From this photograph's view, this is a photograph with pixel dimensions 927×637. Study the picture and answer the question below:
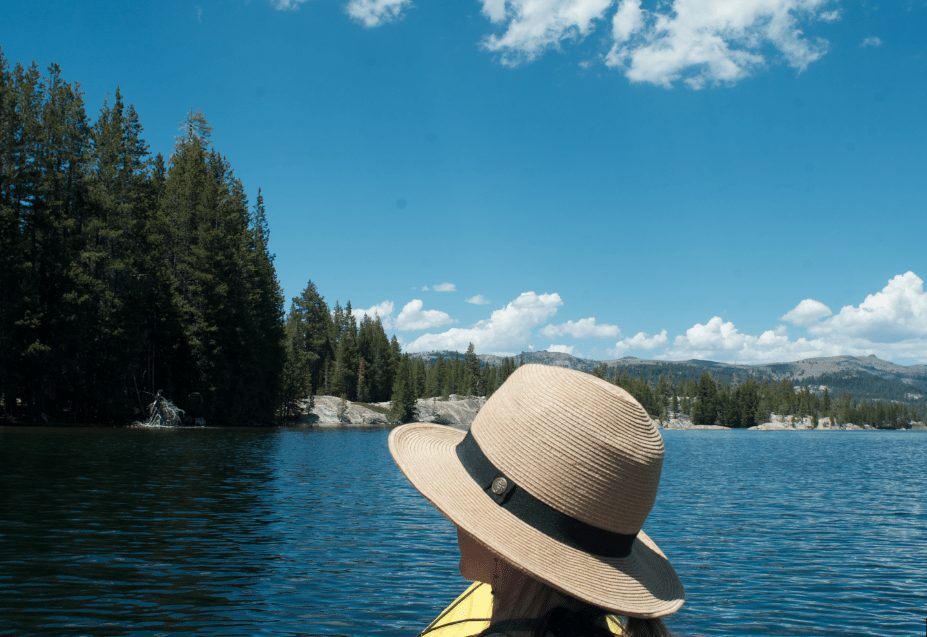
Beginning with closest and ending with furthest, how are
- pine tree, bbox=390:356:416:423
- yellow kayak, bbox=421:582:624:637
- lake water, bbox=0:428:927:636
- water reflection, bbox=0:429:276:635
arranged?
yellow kayak, bbox=421:582:624:637 → water reflection, bbox=0:429:276:635 → lake water, bbox=0:428:927:636 → pine tree, bbox=390:356:416:423

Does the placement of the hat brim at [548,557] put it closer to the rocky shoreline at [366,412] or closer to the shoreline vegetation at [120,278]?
the shoreline vegetation at [120,278]

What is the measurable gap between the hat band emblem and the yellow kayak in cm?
34

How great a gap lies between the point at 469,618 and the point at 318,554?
47.3 feet

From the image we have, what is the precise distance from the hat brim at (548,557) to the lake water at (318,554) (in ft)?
30.7

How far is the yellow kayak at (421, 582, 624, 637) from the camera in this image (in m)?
2.55

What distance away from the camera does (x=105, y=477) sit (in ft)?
84.0

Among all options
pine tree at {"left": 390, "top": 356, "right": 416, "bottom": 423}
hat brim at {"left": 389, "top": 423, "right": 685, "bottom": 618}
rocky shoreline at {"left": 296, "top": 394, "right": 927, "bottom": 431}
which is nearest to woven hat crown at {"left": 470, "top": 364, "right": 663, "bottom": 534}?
hat brim at {"left": 389, "top": 423, "right": 685, "bottom": 618}

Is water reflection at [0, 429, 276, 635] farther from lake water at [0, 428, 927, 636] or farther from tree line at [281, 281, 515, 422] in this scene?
tree line at [281, 281, 515, 422]

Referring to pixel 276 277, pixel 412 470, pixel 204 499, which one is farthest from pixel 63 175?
pixel 412 470

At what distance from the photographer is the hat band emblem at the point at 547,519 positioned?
2.30 metres

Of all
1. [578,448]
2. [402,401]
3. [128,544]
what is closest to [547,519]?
[578,448]

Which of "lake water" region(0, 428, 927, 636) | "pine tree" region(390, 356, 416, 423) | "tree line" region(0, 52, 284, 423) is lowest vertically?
Result: "lake water" region(0, 428, 927, 636)

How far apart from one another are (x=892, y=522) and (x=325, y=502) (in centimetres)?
1855

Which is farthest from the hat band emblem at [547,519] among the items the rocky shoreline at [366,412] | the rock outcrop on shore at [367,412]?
the rocky shoreline at [366,412]
